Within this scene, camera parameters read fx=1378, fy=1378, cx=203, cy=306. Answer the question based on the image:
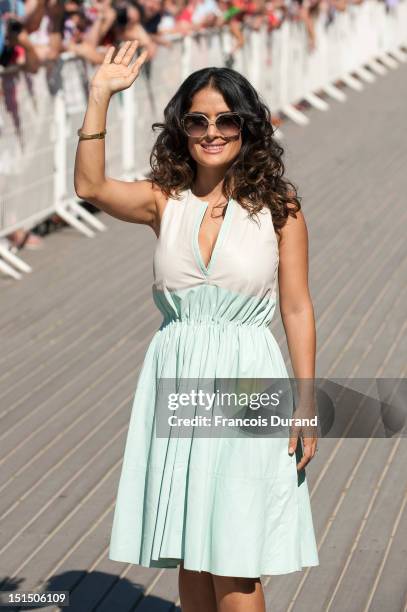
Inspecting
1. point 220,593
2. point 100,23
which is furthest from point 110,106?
point 220,593

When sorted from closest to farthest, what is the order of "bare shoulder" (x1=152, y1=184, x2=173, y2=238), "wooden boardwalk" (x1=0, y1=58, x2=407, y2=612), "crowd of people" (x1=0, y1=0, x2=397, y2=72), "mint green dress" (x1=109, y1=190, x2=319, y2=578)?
"mint green dress" (x1=109, y1=190, x2=319, y2=578)
"bare shoulder" (x1=152, y1=184, x2=173, y2=238)
"wooden boardwalk" (x1=0, y1=58, x2=407, y2=612)
"crowd of people" (x1=0, y1=0, x2=397, y2=72)

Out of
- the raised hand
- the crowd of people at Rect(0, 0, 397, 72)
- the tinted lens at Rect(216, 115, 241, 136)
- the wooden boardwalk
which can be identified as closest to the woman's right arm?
the raised hand

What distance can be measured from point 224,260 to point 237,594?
0.96 metres

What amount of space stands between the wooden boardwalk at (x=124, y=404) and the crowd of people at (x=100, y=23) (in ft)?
5.17

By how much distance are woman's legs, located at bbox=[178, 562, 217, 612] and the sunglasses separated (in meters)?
1.29

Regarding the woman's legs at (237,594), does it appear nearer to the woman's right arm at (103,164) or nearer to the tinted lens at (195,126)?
the woman's right arm at (103,164)

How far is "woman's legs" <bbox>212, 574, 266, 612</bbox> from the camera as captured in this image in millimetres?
3955

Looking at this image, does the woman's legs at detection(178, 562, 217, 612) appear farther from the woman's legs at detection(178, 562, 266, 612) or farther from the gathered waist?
the gathered waist

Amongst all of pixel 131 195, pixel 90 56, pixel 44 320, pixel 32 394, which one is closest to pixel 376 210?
pixel 90 56

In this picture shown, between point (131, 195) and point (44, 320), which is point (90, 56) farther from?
point (131, 195)

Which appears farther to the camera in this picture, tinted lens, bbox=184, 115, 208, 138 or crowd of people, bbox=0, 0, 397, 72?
crowd of people, bbox=0, 0, 397, 72

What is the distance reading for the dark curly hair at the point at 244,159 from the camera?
12.9ft

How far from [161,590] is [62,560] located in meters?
0.49

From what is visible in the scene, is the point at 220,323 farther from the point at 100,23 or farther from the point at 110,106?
the point at 100,23
